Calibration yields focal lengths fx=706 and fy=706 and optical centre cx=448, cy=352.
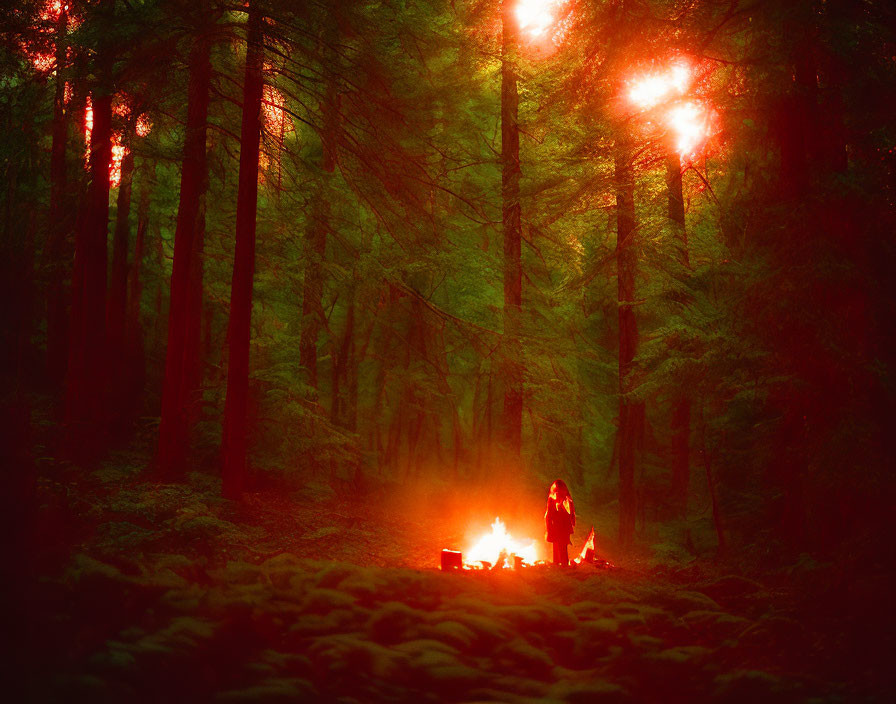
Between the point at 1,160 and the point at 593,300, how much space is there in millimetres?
13353

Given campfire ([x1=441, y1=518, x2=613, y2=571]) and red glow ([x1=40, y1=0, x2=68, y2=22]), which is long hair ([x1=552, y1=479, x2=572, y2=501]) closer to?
campfire ([x1=441, y1=518, x2=613, y2=571])

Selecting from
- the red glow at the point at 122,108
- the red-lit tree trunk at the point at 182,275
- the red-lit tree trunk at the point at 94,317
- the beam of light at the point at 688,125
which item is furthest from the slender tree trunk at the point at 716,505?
the red glow at the point at 122,108

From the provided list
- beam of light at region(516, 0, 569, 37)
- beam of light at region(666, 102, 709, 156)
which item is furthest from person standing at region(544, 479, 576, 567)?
beam of light at region(516, 0, 569, 37)

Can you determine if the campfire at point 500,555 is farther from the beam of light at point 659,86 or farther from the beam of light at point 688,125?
the beam of light at point 659,86

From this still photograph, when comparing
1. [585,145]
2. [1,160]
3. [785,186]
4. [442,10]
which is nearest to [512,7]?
[442,10]

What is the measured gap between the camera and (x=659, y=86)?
34.1ft

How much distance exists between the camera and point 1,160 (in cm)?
1379

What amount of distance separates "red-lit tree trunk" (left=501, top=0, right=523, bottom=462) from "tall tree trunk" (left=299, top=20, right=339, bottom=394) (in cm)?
413

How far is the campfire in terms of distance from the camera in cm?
1092

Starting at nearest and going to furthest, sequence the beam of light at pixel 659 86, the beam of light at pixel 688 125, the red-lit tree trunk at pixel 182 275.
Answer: the beam of light at pixel 659 86, the beam of light at pixel 688 125, the red-lit tree trunk at pixel 182 275

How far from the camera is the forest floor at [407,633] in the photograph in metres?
4.05

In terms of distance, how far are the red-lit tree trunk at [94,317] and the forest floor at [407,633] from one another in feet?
21.7

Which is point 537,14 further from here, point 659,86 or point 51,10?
point 51,10

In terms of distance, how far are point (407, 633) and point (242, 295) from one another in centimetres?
829
